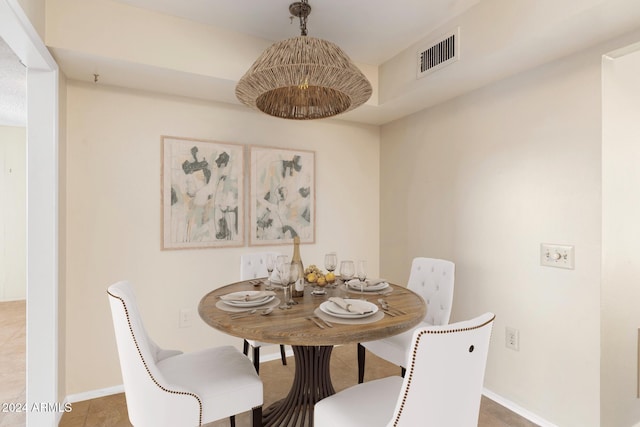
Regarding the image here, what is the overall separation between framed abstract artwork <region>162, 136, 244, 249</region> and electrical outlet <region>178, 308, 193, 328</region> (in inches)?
20.2

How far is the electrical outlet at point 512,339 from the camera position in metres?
2.24

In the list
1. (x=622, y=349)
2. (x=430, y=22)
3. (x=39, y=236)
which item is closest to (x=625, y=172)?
(x=622, y=349)

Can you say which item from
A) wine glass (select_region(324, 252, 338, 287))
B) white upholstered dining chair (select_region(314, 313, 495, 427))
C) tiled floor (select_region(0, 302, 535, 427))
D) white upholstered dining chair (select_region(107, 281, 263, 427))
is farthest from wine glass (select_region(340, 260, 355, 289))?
tiled floor (select_region(0, 302, 535, 427))

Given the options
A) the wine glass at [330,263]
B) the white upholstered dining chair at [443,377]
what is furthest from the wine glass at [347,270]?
the white upholstered dining chair at [443,377]

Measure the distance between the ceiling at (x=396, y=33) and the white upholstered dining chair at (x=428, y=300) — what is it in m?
1.32

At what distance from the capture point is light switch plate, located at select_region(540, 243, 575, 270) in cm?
195

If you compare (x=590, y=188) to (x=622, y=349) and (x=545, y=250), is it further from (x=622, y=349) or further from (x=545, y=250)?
(x=622, y=349)

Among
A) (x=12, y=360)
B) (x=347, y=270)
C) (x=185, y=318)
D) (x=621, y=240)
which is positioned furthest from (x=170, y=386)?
(x=12, y=360)

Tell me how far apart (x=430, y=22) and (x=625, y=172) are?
1466 mm

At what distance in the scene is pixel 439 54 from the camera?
229cm

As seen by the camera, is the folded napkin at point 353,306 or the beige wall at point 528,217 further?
the beige wall at point 528,217

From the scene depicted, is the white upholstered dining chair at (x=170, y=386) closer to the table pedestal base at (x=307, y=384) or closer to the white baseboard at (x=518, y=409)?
the table pedestal base at (x=307, y=384)

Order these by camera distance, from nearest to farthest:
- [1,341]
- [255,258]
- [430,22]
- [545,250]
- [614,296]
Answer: [614,296], [545,250], [430,22], [255,258], [1,341]

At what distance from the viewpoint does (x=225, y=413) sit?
4.86 ft
